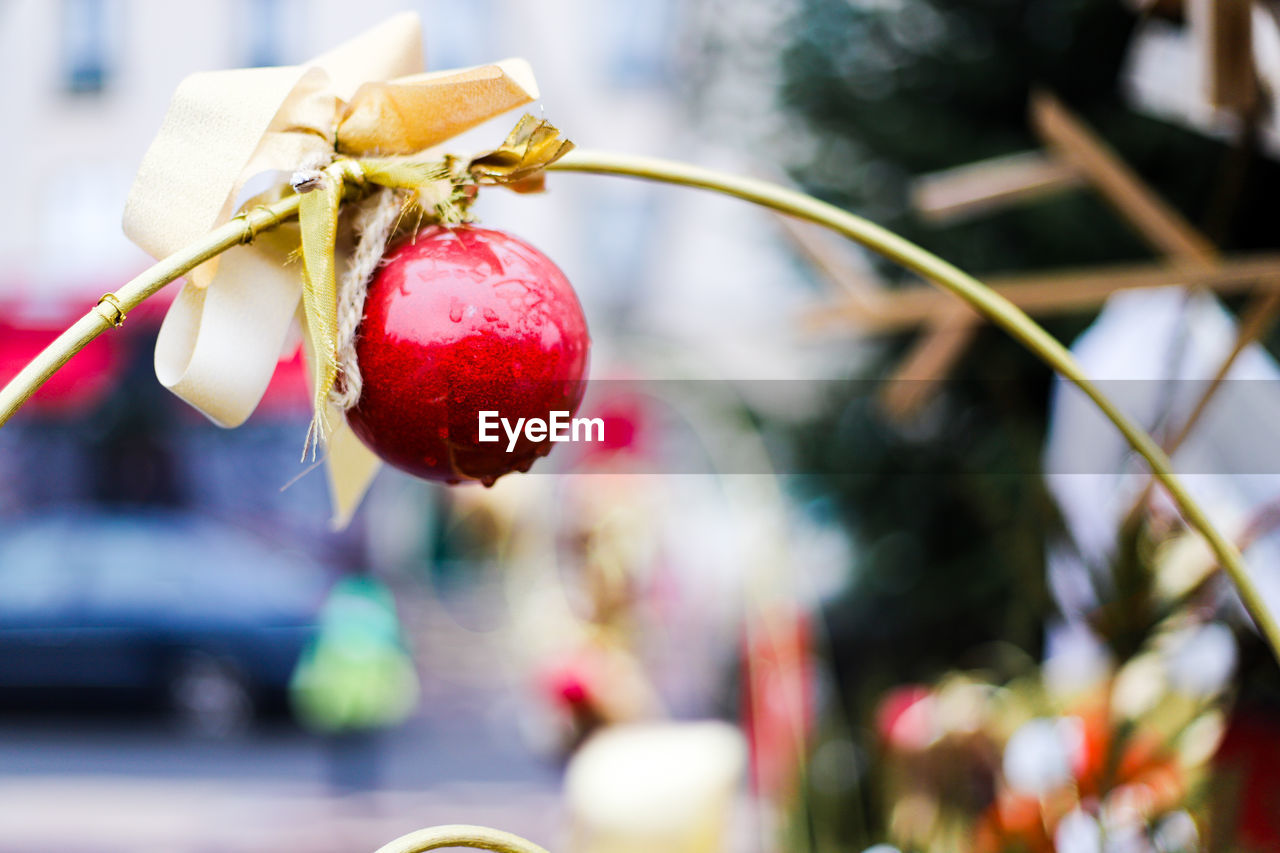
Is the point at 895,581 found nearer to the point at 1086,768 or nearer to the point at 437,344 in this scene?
the point at 1086,768

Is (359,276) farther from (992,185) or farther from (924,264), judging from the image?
(992,185)

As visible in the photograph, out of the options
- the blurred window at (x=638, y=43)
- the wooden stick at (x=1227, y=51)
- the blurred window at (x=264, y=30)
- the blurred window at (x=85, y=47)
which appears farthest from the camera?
the blurred window at (x=638, y=43)

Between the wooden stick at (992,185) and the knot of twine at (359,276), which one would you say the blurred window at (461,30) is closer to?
the wooden stick at (992,185)

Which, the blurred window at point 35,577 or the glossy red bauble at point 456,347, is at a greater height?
the blurred window at point 35,577

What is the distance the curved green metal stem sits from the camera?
38 cm

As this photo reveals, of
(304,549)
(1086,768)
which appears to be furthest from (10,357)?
(1086,768)

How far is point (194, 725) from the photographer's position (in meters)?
4.26

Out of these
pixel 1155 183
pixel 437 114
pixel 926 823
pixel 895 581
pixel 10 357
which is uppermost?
pixel 10 357

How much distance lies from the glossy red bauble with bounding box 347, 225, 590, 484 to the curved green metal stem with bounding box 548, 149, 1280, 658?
47 millimetres

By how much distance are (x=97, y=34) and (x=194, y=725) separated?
4.34m

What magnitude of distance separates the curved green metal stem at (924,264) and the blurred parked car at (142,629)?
14.1 feet

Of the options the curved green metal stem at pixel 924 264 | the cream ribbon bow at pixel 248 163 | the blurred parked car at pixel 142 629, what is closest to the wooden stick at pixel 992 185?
the curved green metal stem at pixel 924 264

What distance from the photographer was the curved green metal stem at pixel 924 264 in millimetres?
382

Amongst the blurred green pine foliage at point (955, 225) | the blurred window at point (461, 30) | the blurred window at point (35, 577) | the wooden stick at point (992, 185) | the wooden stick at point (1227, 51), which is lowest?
the wooden stick at point (1227, 51)
